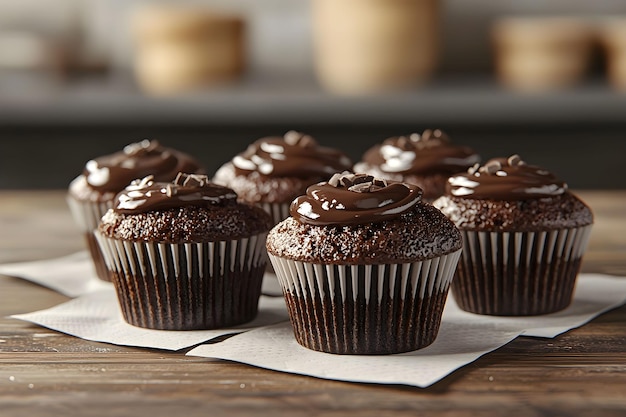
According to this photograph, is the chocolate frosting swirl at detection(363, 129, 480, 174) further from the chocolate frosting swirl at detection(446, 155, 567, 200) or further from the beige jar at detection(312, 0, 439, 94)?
the beige jar at detection(312, 0, 439, 94)

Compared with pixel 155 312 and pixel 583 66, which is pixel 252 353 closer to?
pixel 155 312

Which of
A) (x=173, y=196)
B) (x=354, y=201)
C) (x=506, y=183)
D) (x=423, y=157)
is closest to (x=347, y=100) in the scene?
(x=423, y=157)

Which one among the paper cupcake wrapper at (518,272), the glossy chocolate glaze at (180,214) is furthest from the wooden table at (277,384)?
the glossy chocolate glaze at (180,214)

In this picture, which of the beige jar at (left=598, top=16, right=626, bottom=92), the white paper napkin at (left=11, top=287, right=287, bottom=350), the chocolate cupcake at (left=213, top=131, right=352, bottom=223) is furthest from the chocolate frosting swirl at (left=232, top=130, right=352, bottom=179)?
the beige jar at (left=598, top=16, right=626, bottom=92)

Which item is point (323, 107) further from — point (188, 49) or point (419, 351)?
point (419, 351)

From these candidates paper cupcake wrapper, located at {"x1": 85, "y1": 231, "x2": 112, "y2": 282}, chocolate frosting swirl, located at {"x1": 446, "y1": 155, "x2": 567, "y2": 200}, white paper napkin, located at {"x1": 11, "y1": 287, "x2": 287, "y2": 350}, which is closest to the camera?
white paper napkin, located at {"x1": 11, "y1": 287, "x2": 287, "y2": 350}

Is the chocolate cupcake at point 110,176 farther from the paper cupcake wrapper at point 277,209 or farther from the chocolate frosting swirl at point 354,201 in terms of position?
the chocolate frosting swirl at point 354,201

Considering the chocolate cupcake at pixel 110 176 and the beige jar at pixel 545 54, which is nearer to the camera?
the chocolate cupcake at pixel 110 176
